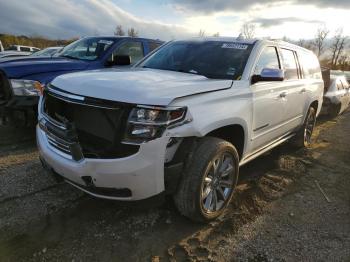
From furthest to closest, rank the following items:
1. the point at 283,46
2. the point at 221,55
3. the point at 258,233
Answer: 1. the point at 283,46
2. the point at 221,55
3. the point at 258,233

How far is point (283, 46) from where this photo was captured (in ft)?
15.8

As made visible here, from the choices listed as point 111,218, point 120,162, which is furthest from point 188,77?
point 111,218

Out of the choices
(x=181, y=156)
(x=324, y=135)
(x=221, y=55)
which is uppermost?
(x=221, y=55)

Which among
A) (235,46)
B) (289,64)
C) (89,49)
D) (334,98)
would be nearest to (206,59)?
(235,46)

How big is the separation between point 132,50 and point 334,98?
571 cm

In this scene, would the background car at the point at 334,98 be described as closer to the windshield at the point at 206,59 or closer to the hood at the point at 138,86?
the windshield at the point at 206,59

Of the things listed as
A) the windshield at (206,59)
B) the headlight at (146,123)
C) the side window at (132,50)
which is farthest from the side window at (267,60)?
the side window at (132,50)

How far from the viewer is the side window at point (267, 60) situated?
13.0 feet

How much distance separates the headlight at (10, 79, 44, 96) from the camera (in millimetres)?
5000

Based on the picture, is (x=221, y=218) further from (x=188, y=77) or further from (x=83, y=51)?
(x=83, y=51)

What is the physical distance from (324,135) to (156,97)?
19.6 feet

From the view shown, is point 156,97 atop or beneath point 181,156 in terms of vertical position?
atop

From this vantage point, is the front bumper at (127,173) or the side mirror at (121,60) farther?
the side mirror at (121,60)

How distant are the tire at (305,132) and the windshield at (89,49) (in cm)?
378
